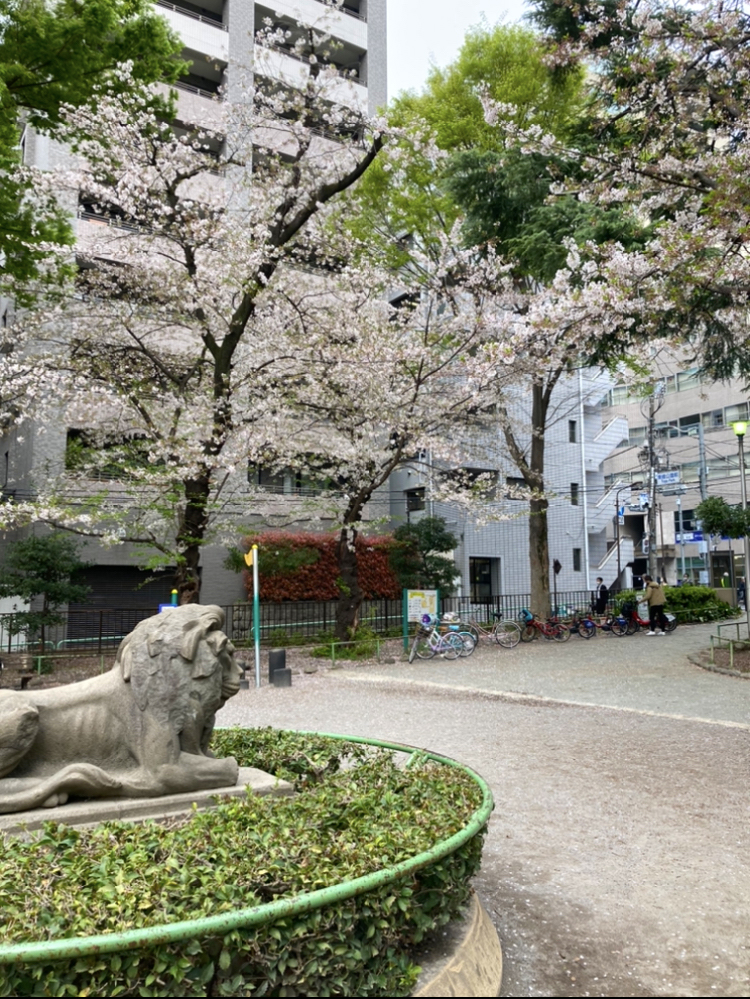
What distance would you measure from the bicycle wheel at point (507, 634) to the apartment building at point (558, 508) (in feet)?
19.8

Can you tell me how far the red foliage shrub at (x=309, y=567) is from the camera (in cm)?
2311

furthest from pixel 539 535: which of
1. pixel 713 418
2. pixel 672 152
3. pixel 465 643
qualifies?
pixel 713 418

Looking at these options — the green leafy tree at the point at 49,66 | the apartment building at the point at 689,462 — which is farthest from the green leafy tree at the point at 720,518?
the green leafy tree at the point at 49,66

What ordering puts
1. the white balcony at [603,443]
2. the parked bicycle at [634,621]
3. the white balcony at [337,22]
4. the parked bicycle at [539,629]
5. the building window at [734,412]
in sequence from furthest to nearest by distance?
1. the building window at [734,412]
2. the white balcony at [603,443]
3. the white balcony at [337,22]
4. the parked bicycle at [634,621]
5. the parked bicycle at [539,629]

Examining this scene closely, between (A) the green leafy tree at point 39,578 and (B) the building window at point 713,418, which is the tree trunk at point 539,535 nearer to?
(A) the green leafy tree at point 39,578

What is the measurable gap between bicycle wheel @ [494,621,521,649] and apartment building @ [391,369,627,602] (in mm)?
6050

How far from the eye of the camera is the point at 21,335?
50.0 feet

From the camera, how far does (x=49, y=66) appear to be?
13.3 metres

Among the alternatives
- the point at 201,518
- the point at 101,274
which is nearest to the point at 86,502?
the point at 201,518

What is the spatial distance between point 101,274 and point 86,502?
523 centimetres

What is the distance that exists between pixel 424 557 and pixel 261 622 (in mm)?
5597

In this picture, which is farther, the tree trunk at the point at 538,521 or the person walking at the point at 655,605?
the person walking at the point at 655,605

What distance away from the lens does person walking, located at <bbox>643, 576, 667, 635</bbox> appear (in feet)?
71.9

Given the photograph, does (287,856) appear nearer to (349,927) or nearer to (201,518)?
(349,927)
